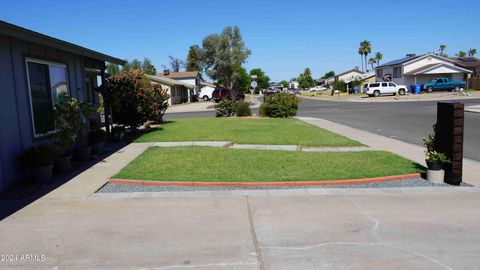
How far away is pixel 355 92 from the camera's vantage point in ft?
230

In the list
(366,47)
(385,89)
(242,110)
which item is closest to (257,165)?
(242,110)

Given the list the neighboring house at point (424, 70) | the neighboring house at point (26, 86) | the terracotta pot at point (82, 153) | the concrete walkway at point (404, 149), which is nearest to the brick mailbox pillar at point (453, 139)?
the concrete walkway at point (404, 149)

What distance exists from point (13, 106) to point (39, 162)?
1.19 m

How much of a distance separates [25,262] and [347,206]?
4330 mm

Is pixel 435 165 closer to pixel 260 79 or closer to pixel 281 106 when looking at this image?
pixel 281 106

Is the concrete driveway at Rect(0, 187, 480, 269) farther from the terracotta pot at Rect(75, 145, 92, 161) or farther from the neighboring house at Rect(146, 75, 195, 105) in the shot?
the neighboring house at Rect(146, 75, 195, 105)

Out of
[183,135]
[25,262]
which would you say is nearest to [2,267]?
[25,262]

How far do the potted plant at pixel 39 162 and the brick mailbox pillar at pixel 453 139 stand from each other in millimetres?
7553

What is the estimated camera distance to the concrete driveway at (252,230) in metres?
4.29

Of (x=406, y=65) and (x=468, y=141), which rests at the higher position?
(x=406, y=65)

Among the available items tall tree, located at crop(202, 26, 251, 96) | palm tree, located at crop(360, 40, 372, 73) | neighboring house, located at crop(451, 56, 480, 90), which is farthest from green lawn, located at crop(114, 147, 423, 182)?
palm tree, located at crop(360, 40, 372, 73)

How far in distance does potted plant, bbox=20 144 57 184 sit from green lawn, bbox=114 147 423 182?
1.27 meters

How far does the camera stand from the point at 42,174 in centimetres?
764

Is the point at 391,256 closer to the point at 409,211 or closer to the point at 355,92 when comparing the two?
the point at 409,211
